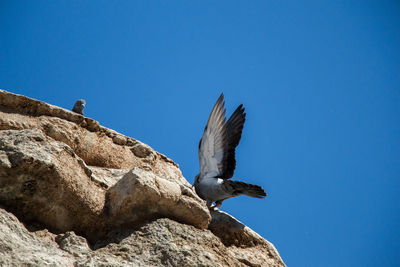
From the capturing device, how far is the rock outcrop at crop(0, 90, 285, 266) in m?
3.68

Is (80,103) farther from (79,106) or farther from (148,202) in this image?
(148,202)

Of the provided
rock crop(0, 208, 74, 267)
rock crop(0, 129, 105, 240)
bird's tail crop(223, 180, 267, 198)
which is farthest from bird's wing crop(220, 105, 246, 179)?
rock crop(0, 208, 74, 267)

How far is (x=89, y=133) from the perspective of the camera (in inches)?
247

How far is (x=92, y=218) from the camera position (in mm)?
4277

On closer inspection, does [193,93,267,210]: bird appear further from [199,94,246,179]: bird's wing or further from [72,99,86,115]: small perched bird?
[72,99,86,115]: small perched bird

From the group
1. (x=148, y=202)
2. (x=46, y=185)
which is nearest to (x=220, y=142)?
(x=148, y=202)

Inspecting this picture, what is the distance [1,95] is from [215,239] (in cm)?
337

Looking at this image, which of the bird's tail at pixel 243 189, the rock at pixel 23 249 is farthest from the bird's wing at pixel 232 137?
the rock at pixel 23 249

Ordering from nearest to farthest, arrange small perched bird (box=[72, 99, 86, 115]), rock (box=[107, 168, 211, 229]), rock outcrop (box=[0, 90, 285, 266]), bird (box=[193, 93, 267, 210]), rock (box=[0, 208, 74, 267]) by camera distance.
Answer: rock (box=[0, 208, 74, 267]), rock outcrop (box=[0, 90, 285, 266]), rock (box=[107, 168, 211, 229]), bird (box=[193, 93, 267, 210]), small perched bird (box=[72, 99, 86, 115])

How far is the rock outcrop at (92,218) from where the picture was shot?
12.1 feet

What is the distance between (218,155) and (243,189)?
1233 millimetres

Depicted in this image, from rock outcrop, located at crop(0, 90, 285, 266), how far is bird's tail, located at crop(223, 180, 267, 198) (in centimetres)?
131

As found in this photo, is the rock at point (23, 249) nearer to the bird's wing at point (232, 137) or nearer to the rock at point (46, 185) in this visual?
the rock at point (46, 185)

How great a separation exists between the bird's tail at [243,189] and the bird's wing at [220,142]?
2.05 feet
